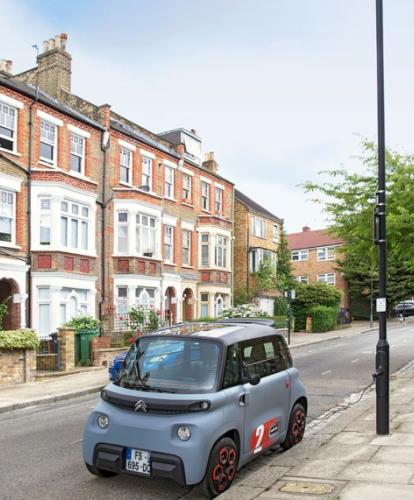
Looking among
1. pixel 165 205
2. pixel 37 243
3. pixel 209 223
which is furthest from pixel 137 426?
pixel 209 223

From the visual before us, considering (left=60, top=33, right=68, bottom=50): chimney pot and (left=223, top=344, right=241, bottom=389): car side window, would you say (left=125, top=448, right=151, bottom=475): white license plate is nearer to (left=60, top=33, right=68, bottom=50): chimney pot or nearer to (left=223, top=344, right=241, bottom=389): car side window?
(left=223, top=344, right=241, bottom=389): car side window

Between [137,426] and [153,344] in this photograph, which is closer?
[137,426]

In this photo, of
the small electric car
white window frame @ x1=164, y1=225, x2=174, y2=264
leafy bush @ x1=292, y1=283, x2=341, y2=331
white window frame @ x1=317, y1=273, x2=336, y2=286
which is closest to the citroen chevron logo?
the small electric car

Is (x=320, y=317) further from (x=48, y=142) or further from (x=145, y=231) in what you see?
(x=48, y=142)

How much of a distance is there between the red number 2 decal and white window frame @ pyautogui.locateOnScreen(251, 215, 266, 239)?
115 feet

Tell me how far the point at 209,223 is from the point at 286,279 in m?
13.2

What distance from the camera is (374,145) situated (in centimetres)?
1784

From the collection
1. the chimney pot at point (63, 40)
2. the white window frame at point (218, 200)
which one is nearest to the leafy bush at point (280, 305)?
the white window frame at point (218, 200)

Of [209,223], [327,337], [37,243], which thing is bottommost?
[327,337]

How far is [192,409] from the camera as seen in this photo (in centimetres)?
593

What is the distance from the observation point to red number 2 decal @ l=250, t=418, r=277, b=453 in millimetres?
6703

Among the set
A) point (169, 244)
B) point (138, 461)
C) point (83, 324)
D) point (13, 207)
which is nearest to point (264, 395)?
point (138, 461)

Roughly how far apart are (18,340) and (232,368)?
9743mm

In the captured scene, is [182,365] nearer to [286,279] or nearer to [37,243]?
[37,243]
